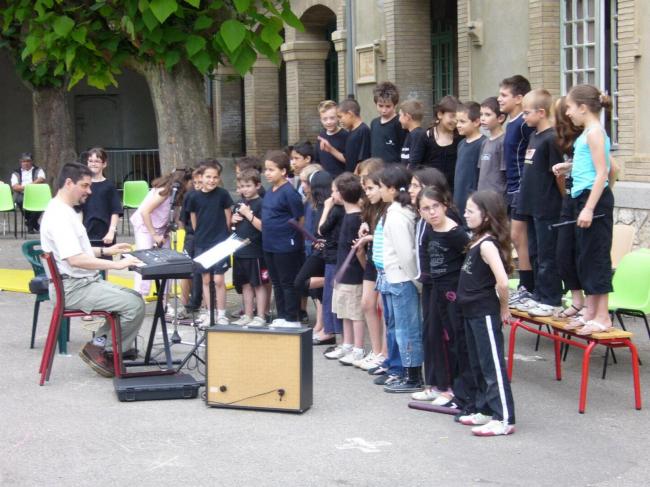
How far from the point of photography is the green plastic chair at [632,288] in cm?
923

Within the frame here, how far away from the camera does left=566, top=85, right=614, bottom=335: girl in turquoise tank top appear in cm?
813

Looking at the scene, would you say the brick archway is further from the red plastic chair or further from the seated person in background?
the red plastic chair

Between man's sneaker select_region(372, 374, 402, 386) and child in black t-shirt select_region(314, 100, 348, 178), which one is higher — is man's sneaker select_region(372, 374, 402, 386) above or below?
below

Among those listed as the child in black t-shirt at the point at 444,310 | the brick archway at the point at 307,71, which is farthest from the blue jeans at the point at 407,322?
the brick archway at the point at 307,71

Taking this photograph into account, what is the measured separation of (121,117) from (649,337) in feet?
82.9

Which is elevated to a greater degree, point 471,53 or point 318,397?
point 471,53

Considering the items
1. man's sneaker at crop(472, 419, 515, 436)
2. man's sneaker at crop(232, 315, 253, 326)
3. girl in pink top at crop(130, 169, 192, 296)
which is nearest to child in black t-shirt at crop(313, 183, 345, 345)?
man's sneaker at crop(232, 315, 253, 326)

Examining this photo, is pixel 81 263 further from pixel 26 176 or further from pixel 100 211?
pixel 26 176

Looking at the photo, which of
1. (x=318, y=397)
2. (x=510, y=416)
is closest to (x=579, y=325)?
(x=510, y=416)

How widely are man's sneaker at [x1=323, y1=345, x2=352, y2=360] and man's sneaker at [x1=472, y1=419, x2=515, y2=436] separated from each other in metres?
2.60

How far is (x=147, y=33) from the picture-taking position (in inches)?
514

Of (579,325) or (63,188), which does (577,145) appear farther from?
(63,188)

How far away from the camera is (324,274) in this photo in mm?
10445

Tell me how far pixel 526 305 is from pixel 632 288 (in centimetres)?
107
